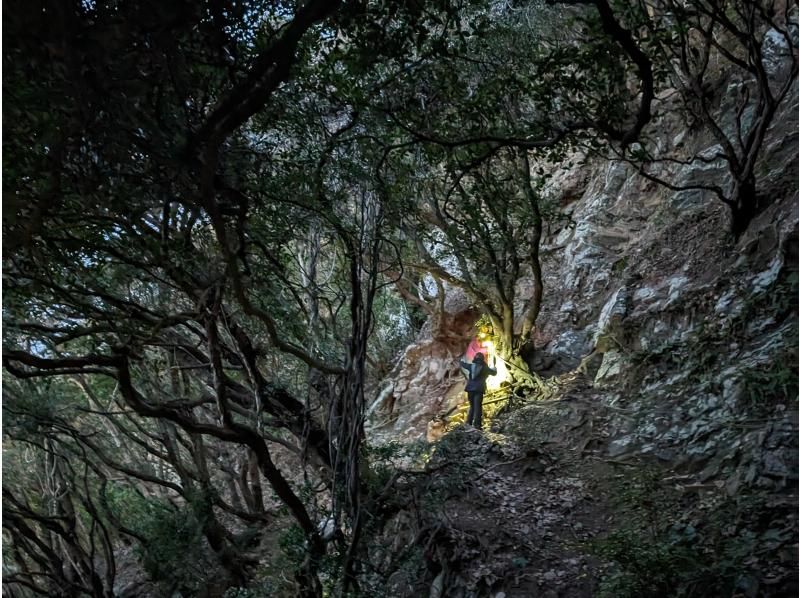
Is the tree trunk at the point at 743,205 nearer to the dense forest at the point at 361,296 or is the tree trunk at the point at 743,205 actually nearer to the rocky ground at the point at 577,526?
the dense forest at the point at 361,296

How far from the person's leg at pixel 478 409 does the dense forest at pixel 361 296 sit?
0.33 m

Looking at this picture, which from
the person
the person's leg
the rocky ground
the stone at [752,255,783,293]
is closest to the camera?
the rocky ground

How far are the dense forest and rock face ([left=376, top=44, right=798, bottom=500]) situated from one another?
0.19ft

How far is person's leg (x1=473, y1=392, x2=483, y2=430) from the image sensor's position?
10.1 meters

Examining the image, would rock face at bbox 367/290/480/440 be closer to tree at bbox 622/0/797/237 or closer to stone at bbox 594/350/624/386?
stone at bbox 594/350/624/386

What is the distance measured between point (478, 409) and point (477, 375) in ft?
2.06

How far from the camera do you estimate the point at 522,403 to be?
412 inches

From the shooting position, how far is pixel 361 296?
18.4ft

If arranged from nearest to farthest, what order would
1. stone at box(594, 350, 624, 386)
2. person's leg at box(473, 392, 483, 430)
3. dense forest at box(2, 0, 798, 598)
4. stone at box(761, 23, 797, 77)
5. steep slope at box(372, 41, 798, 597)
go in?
dense forest at box(2, 0, 798, 598), steep slope at box(372, 41, 798, 597), stone at box(594, 350, 624, 386), stone at box(761, 23, 797, 77), person's leg at box(473, 392, 483, 430)

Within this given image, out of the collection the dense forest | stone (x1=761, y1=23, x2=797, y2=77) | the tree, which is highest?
stone (x1=761, y1=23, x2=797, y2=77)

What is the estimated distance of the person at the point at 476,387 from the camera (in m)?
10.2

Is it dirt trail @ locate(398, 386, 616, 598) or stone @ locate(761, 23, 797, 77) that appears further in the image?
stone @ locate(761, 23, 797, 77)

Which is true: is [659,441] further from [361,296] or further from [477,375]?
[361,296]

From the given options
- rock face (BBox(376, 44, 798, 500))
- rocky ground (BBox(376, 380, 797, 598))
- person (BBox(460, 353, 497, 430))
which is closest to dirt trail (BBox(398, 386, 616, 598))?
rocky ground (BBox(376, 380, 797, 598))
